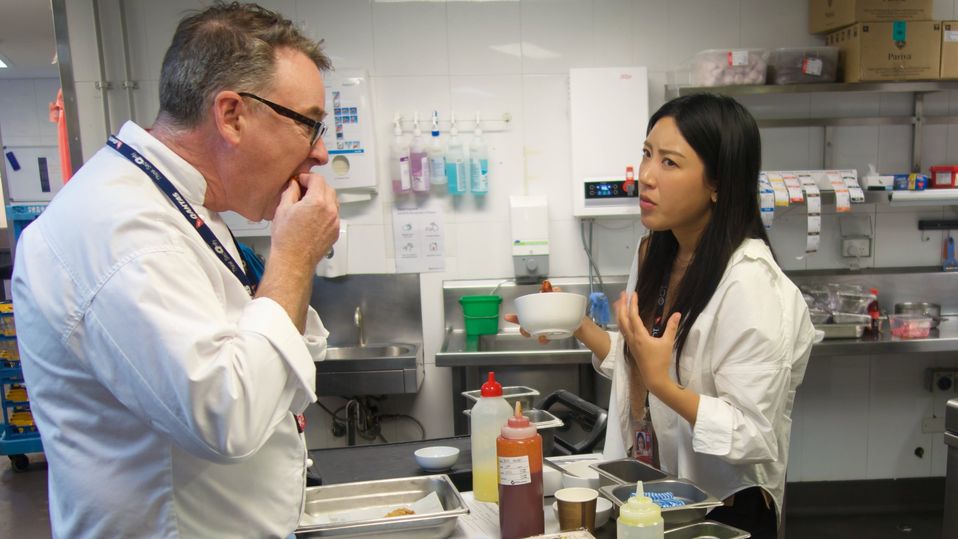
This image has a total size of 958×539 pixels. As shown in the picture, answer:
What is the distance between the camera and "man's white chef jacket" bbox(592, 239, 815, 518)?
4.50 feet

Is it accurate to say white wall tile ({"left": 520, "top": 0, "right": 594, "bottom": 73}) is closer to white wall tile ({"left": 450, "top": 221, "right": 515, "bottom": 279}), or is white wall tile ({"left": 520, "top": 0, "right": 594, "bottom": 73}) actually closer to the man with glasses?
white wall tile ({"left": 450, "top": 221, "right": 515, "bottom": 279})

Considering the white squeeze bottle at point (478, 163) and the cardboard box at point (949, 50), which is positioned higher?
the cardboard box at point (949, 50)

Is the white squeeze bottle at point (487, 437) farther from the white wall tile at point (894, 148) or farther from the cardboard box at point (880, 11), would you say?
the white wall tile at point (894, 148)

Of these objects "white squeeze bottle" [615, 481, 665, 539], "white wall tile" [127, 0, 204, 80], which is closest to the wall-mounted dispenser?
"white wall tile" [127, 0, 204, 80]

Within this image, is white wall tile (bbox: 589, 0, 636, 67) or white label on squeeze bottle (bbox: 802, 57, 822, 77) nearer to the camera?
white label on squeeze bottle (bbox: 802, 57, 822, 77)

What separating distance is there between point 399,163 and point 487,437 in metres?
2.19

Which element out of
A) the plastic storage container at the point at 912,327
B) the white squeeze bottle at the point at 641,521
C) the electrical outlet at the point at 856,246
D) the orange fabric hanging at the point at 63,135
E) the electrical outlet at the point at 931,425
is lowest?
the electrical outlet at the point at 931,425

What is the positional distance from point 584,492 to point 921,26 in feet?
9.98

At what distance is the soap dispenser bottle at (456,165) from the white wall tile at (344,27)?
569mm

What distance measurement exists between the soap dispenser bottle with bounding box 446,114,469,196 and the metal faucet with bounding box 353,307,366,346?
0.81 meters

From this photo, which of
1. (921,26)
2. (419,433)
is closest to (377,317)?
(419,433)

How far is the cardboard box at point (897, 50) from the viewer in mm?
3020

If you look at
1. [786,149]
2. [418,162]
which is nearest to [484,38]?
[418,162]

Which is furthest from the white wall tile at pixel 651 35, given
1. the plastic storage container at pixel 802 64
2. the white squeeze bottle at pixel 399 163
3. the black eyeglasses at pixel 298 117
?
the black eyeglasses at pixel 298 117
